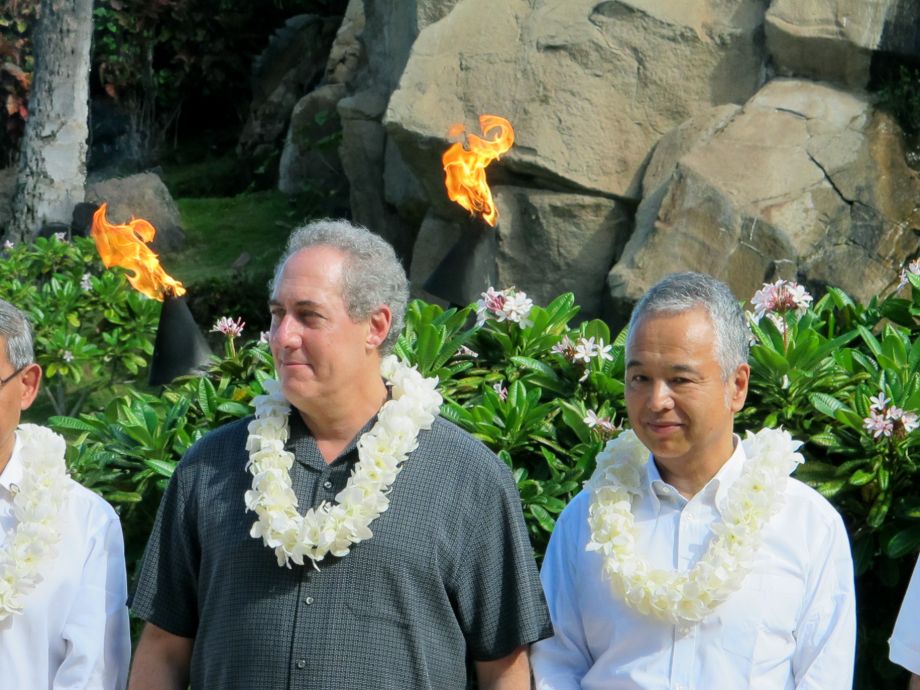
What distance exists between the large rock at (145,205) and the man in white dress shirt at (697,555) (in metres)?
8.78

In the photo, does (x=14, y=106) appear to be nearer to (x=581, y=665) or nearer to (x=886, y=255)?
(x=886, y=255)

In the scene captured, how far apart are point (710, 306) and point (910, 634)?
0.89 metres

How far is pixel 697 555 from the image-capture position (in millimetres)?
3230

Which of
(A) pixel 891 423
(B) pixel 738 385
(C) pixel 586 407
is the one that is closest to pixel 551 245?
(C) pixel 586 407

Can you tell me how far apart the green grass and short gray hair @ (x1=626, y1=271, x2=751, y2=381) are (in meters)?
7.91

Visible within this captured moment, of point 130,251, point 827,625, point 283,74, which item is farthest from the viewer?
point 283,74

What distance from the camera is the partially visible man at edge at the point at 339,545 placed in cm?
311

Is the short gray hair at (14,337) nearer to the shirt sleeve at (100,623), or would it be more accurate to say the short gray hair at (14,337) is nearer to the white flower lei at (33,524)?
the white flower lei at (33,524)

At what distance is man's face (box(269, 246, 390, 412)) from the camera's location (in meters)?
3.18

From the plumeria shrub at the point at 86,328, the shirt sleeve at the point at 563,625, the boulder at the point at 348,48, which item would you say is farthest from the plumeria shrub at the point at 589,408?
the boulder at the point at 348,48

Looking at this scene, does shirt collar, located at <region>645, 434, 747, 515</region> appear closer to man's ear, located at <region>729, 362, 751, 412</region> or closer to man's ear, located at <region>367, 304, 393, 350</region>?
man's ear, located at <region>729, 362, 751, 412</region>

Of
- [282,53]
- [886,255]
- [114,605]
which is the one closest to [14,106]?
[282,53]

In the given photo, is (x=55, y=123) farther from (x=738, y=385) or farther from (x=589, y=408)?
(x=738, y=385)

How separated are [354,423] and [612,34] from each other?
18.8 feet
